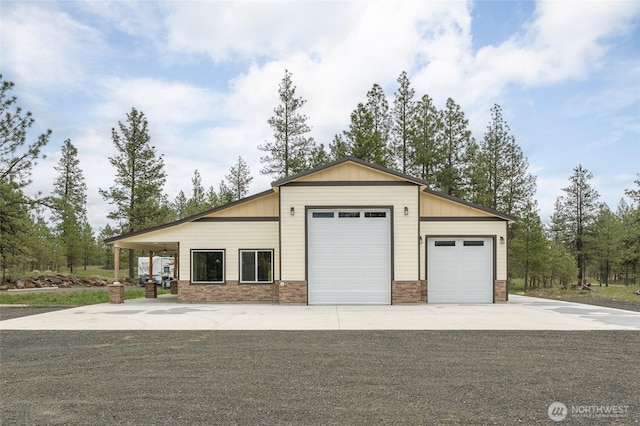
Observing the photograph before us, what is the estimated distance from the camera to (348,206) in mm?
16906

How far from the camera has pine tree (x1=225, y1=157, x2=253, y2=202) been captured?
133ft

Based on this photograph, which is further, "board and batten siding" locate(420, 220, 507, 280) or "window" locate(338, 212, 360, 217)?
"board and batten siding" locate(420, 220, 507, 280)

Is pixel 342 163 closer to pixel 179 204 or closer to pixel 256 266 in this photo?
pixel 256 266

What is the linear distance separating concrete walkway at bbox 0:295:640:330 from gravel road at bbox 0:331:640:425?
4.79ft

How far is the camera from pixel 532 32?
16.1 metres

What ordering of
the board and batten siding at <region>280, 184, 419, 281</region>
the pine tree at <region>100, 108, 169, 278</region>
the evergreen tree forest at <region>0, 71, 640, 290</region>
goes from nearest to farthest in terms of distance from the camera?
the board and batten siding at <region>280, 184, 419, 281</region> < the evergreen tree forest at <region>0, 71, 640, 290</region> < the pine tree at <region>100, 108, 169, 278</region>

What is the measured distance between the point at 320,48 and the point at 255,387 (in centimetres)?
1566

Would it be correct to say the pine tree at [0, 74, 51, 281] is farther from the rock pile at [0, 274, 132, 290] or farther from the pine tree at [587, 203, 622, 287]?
the pine tree at [587, 203, 622, 287]

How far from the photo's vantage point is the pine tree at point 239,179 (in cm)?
4056

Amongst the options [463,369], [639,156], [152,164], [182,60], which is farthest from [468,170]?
[463,369]

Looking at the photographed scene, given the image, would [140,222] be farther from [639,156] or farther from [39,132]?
[639,156]

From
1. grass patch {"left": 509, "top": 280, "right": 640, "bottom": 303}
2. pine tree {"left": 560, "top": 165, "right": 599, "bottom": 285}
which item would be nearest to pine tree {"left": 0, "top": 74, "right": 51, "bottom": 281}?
grass patch {"left": 509, "top": 280, "right": 640, "bottom": 303}

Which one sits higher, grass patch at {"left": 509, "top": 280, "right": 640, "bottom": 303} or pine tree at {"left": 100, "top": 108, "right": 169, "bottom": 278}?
pine tree at {"left": 100, "top": 108, "right": 169, "bottom": 278}

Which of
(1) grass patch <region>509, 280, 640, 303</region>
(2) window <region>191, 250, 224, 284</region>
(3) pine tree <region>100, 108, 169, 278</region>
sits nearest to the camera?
(2) window <region>191, 250, 224, 284</region>
